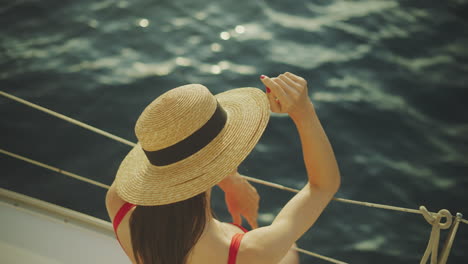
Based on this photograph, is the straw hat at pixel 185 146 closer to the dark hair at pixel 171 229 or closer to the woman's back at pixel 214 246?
the dark hair at pixel 171 229

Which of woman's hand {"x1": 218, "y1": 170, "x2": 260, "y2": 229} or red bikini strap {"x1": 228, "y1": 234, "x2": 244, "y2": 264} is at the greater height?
red bikini strap {"x1": 228, "y1": 234, "x2": 244, "y2": 264}

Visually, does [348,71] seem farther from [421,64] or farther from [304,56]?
[421,64]

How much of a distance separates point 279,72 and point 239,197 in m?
3.42

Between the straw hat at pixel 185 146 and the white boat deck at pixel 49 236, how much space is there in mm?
1212

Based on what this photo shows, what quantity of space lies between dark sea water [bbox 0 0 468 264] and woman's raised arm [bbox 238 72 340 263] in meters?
2.34

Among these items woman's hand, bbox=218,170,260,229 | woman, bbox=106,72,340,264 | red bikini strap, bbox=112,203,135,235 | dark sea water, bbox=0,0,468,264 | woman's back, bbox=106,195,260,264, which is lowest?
dark sea water, bbox=0,0,468,264

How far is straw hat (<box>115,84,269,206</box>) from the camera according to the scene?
5.09 feet

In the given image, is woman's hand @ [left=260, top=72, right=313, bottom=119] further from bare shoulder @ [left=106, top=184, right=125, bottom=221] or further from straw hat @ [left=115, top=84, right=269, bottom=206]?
bare shoulder @ [left=106, top=184, right=125, bottom=221]

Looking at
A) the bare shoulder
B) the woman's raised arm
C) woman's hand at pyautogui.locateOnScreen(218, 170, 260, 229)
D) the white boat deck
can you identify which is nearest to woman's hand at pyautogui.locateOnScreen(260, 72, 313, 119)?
the woman's raised arm

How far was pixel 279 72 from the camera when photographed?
211 inches

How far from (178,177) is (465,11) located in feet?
20.1

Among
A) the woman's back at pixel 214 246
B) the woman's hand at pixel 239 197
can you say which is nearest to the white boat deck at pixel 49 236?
the woman's hand at pixel 239 197

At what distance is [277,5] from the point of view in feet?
20.6

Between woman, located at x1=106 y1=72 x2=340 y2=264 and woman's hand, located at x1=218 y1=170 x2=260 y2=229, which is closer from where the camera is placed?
woman, located at x1=106 y1=72 x2=340 y2=264
